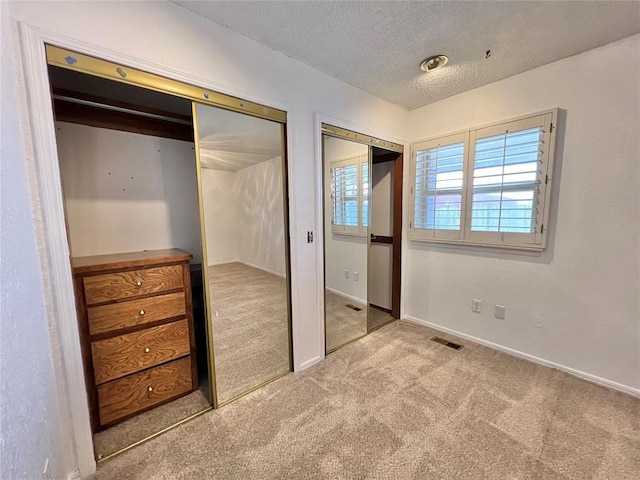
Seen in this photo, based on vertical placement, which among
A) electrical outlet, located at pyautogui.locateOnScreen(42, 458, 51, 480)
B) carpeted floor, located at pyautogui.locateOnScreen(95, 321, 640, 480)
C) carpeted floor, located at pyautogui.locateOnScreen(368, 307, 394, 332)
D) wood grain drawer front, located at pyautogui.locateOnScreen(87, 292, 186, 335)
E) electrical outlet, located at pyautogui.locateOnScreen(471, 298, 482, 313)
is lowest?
carpeted floor, located at pyautogui.locateOnScreen(95, 321, 640, 480)

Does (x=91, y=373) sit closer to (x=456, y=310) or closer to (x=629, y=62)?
(x=456, y=310)

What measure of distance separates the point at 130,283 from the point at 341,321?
2.13 meters

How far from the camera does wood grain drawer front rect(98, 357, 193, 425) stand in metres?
1.58

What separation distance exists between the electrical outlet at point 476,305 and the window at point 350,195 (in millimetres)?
1299

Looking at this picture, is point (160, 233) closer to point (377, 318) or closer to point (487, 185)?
point (377, 318)

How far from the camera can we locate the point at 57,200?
1.19m

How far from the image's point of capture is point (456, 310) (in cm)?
274

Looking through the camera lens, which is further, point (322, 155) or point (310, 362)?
point (310, 362)

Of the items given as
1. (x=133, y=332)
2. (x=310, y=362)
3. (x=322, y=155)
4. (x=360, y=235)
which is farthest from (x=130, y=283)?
(x=360, y=235)

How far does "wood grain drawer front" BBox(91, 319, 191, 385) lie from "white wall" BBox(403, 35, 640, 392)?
270 centimetres

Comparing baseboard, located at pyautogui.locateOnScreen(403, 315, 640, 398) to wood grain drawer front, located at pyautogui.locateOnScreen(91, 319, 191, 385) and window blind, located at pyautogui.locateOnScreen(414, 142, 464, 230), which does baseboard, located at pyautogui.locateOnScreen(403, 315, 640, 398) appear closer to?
window blind, located at pyautogui.locateOnScreen(414, 142, 464, 230)

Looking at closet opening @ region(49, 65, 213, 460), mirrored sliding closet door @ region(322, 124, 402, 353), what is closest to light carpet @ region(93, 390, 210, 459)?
closet opening @ region(49, 65, 213, 460)

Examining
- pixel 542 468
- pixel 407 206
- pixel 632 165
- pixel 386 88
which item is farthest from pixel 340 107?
pixel 542 468

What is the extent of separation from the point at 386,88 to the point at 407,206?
125cm
